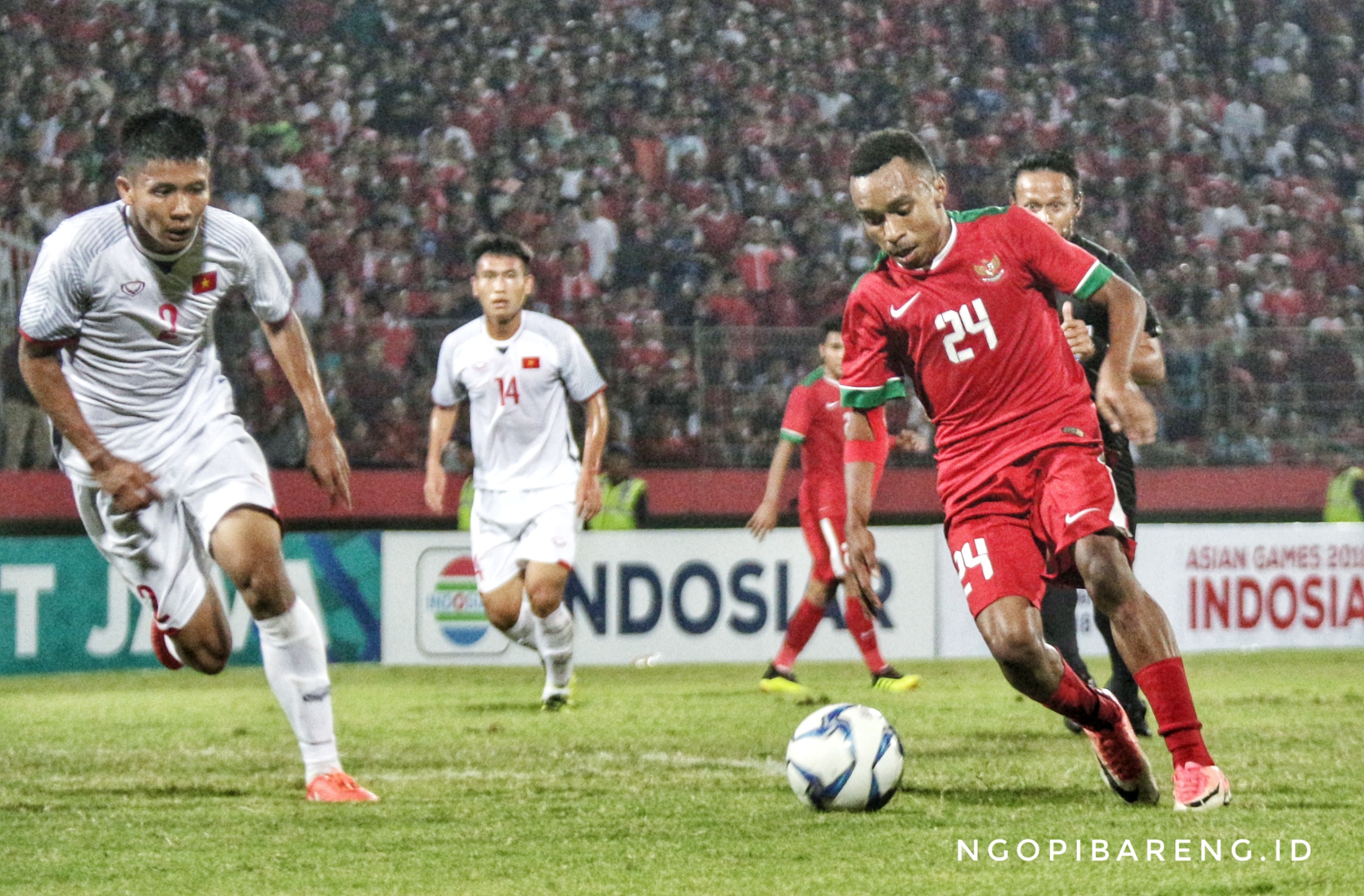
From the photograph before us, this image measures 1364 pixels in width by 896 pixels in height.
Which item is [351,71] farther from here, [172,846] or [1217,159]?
[172,846]

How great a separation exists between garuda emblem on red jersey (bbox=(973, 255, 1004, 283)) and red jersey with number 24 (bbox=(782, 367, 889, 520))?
509 centimetres

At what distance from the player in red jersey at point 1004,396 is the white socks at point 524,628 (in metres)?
4.32

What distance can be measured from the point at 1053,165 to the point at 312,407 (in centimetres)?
298

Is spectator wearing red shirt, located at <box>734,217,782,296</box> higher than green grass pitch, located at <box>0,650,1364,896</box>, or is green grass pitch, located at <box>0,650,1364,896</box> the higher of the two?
spectator wearing red shirt, located at <box>734,217,782,296</box>

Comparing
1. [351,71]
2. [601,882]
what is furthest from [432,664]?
[601,882]

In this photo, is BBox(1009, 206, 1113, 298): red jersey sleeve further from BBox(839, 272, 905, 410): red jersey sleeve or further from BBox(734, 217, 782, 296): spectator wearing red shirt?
BBox(734, 217, 782, 296): spectator wearing red shirt

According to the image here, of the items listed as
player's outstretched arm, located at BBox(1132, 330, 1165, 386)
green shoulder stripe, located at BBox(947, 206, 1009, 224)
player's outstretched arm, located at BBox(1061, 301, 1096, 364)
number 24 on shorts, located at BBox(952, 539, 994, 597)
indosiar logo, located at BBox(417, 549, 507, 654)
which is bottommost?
indosiar logo, located at BBox(417, 549, 507, 654)

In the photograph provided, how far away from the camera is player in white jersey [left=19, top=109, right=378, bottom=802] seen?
5480 millimetres

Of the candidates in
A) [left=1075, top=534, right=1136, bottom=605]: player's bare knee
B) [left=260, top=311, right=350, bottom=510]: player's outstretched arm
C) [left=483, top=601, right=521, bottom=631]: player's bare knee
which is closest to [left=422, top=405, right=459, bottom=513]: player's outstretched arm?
[left=483, top=601, right=521, bottom=631]: player's bare knee

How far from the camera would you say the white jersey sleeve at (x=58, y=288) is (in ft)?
18.0

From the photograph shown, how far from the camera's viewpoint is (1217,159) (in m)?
19.3

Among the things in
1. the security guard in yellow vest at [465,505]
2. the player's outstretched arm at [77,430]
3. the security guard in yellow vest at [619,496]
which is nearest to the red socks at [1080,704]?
the player's outstretched arm at [77,430]

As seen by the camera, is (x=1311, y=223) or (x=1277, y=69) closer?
(x=1311, y=223)

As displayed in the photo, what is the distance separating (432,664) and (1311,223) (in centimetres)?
1121
